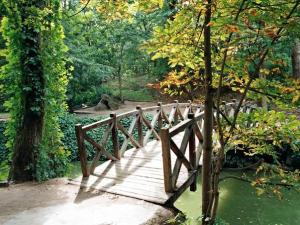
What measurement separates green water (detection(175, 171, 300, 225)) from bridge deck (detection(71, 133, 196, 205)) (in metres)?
1.45

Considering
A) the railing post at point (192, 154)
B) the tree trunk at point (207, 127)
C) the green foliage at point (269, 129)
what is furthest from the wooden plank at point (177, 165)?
the green foliage at point (269, 129)

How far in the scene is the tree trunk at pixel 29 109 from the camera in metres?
7.05

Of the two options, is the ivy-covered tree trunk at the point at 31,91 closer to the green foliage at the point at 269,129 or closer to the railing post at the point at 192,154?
the railing post at the point at 192,154

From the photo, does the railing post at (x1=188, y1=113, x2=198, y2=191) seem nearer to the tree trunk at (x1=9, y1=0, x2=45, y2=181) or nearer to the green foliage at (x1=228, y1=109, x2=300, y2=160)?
the green foliage at (x1=228, y1=109, x2=300, y2=160)

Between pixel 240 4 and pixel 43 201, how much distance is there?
4251mm

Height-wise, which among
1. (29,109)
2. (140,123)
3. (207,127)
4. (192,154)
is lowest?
(192,154)

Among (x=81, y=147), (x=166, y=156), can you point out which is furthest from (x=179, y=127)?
(x=81, y=147)

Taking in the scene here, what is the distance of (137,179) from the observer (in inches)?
248

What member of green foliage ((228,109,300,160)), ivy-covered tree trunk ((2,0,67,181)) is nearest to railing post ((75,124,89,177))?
ivy-covered tree trunk ((2,0,67,181))

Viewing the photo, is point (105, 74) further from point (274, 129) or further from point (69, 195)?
point (274, 129)

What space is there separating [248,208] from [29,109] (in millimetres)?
5684

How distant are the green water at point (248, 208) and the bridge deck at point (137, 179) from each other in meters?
1.45

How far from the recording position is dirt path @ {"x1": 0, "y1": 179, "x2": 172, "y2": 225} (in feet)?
15.3

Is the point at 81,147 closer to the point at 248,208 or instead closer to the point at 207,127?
the point at 207,127
